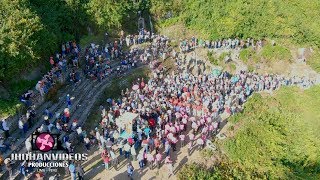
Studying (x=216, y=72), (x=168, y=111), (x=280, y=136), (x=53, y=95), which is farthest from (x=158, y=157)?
(x=216, y=72)

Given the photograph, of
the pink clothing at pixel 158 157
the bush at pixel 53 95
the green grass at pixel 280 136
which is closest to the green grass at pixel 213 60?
the green grass at pixel 280 136

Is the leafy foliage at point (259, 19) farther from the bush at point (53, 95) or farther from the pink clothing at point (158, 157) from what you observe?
the pink clothing at point (158, 157)

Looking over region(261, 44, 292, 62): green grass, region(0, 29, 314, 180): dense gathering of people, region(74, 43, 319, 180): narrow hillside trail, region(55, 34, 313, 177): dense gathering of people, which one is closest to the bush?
region(0, 29, 314, 180): dense gathering of people

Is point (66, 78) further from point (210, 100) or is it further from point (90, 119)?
point (210, 100)

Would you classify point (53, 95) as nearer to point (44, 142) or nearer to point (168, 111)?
point (44, 142)

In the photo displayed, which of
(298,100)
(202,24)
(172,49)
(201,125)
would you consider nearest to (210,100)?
(201,125)
